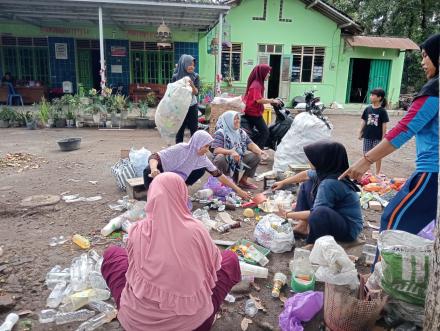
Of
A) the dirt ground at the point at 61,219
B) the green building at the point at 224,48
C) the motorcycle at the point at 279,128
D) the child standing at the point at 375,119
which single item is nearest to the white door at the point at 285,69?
the green building at the point at 224,48

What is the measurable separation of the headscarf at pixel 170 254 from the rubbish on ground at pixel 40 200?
2.94 metres

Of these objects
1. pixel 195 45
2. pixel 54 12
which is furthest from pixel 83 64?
pixel 195 45

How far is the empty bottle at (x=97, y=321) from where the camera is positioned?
88.6 inches

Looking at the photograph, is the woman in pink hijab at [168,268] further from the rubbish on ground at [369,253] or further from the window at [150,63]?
the window at [150,63]

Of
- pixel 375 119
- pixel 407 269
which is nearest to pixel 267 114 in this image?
pixel 375 119

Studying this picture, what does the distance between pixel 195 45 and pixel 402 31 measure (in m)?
11.6

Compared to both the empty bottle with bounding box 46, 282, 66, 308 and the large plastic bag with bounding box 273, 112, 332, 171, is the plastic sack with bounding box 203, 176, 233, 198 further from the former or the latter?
the empty bottle with bounding box 46, 282, 66, 308

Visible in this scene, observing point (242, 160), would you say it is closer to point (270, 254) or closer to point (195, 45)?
point (270, 254)

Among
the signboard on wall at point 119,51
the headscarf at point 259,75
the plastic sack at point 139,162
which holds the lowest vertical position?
the plastic sack at point 139,162

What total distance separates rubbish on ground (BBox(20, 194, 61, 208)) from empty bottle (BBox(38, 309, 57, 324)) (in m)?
2.19

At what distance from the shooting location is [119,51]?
1355cm

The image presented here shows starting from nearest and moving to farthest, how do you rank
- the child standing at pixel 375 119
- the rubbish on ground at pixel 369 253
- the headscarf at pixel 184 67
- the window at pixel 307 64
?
the rubbish on ground at pixel 369 253 → the child standing at pixel 375 119 → the headscarf at pixel 184 67 → the window at pixel 307 64

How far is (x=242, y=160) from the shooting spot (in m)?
4.95

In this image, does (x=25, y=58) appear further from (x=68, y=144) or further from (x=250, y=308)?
(x=250, y=308)
